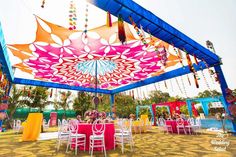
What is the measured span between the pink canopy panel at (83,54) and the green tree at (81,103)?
1109 cm

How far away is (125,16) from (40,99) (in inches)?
676

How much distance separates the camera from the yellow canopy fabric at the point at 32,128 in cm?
705

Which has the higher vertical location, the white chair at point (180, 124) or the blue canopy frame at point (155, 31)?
the blue canopy frame at point (155, 31)

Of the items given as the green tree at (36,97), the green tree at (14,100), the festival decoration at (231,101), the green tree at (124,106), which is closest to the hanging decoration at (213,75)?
the festival decoration at (231,101)

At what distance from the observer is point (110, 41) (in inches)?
236

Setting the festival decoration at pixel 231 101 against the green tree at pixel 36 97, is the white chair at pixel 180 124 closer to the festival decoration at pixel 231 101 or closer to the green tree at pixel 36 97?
the festival decoration at pixel 231 101

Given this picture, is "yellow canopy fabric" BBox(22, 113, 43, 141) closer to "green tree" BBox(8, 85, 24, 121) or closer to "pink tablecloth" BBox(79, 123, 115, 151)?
"pink tablecloth" BBox(79, 123, 115, 151)

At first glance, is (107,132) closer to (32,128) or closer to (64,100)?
(32,128)

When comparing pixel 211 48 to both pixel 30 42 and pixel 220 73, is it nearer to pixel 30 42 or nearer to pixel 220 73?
pixel 220 73

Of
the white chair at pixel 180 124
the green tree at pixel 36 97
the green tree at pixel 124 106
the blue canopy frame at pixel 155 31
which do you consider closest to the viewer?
the blue canopy frame at pixel 155 31

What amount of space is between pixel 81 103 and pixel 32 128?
14.1 metres

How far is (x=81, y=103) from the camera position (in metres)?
21.4

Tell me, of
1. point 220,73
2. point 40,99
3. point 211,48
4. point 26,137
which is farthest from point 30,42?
point 40,99

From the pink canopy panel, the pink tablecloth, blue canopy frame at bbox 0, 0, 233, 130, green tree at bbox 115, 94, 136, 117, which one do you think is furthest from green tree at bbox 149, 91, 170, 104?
the pink tablecloth
